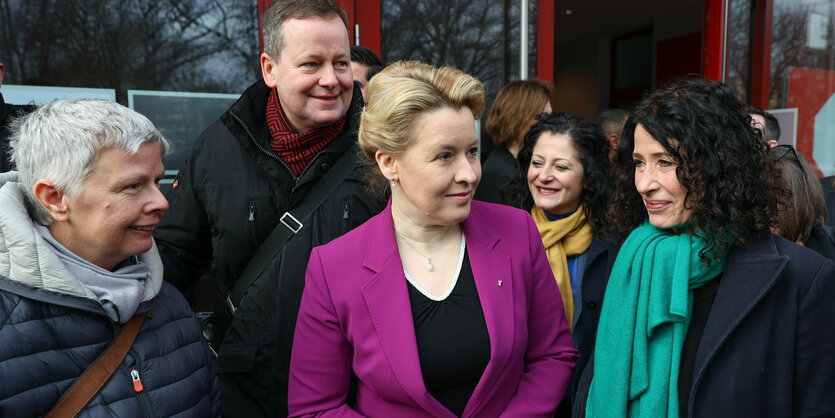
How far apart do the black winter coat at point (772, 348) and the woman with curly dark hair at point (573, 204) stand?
0.79m

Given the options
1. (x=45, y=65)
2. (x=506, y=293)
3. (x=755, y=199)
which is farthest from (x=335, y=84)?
(x=45, y=65)

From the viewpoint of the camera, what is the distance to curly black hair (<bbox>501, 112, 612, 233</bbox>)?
103 inches

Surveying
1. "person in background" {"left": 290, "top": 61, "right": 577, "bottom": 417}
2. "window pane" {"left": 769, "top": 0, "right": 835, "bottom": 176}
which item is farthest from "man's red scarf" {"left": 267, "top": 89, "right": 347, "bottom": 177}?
"window pane" {"left": 769, "top": 0, "right": 835, "bottom": 176}

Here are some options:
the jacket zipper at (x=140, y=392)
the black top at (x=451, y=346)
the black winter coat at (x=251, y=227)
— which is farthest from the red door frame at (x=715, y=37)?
the jacket zipper at (x=140, y=392)

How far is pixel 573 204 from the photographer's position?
2674mm

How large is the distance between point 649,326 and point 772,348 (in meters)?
0.32

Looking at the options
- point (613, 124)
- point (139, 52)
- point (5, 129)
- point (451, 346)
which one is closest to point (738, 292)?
point (451, 346)

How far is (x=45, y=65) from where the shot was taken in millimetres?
3105

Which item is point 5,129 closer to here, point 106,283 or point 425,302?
point 106,283

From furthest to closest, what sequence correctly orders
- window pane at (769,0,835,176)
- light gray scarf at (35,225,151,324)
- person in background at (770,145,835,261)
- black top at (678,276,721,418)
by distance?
1. window pane at (769,0,835,176)
2. person in background at (770,145,835,261)
3. black top at (678,276,721,418)
4. light gray scarf at (35,225,151,324)

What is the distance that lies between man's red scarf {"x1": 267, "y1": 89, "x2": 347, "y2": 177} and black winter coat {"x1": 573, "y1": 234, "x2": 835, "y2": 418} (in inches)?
55.1

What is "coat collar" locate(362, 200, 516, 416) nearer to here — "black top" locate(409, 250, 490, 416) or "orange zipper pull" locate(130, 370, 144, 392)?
"black top" locate(409, 250, 490, 416)

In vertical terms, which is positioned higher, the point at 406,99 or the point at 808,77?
the point at 808,77

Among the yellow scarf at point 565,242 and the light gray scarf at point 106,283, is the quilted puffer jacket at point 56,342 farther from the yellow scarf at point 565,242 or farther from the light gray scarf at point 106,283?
the yellow scarf at point 565,242
